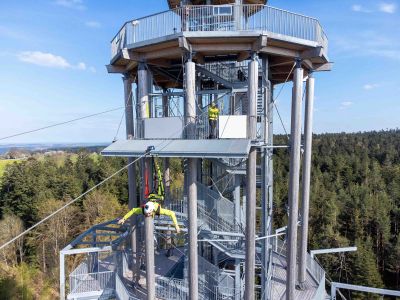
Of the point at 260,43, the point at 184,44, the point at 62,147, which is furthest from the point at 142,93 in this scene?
the point at 62,147

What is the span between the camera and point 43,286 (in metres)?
33.5

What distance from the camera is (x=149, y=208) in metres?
9.61

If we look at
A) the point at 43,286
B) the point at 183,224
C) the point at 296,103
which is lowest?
the point at 43,286

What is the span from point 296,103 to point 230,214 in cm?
517

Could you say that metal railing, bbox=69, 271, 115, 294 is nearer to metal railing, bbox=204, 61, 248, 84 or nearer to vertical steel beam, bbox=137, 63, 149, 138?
vertical steel beam, bbox=137, 63, 149, 138

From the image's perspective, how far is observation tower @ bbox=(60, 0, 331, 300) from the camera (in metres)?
10.2

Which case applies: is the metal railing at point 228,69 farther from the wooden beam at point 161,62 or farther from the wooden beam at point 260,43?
Result: the wooden beam at point 260,43

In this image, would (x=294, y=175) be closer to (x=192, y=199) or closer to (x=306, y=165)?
(x=306, y=165)

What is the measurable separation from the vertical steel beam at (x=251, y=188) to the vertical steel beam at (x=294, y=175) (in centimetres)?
189

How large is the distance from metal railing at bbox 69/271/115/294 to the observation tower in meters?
0.04

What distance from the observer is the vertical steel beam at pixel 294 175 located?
37.5ft

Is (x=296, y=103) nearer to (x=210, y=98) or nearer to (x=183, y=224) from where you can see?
(x=210, y=98)

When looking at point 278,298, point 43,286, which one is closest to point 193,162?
point 278,298

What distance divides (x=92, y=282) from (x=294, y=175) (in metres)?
9.05
